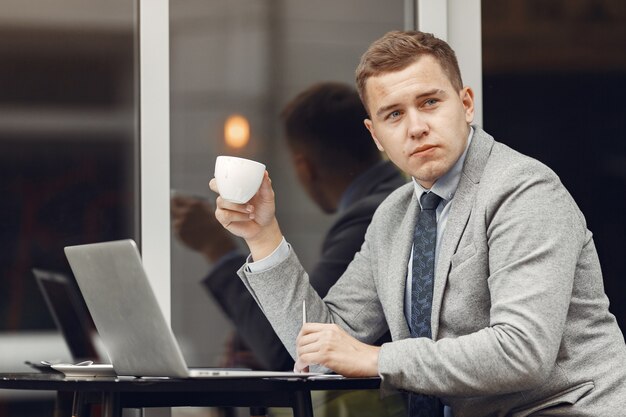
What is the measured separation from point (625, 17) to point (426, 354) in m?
1.96

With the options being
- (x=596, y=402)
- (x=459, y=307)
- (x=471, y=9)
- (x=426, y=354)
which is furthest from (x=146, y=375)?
(x=471, y=9)

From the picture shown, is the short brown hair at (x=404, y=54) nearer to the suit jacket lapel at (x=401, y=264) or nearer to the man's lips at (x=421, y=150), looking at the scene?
the man's lips at (x=421, y=150)

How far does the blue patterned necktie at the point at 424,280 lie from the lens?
2.31m

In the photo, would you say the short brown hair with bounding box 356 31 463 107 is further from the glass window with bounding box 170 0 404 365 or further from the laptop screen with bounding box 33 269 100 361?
the laptop screen with bounding box 33 269 100 361

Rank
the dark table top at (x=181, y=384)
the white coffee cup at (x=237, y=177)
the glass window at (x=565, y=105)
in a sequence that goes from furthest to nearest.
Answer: the glass window at (x=565, y=105) < the white coffee cup at (x=237, y=177) < the dark table top at (x=181, y=384)

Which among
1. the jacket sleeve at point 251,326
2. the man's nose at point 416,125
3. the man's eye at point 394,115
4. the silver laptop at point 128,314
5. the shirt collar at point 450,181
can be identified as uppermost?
the man's eye at point 394,115

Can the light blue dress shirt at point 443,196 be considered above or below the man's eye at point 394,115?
below

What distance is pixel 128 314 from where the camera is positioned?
194cm

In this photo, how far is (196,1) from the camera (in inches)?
127

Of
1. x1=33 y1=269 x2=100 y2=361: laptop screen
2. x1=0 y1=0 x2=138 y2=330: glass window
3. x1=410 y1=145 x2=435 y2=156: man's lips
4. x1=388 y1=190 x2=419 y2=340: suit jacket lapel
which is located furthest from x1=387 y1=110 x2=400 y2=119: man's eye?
x1=33 y1=269 x2=100 y2=361: laptop screen

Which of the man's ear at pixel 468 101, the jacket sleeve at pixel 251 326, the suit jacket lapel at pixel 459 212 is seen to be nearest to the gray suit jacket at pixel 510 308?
the suit jacket lapel at pixel 459 212

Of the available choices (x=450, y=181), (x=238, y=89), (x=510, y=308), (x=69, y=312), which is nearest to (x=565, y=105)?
(x=238, y=89)

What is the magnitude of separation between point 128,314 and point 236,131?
4.56 ft

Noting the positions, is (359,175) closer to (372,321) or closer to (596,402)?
(372,321)
